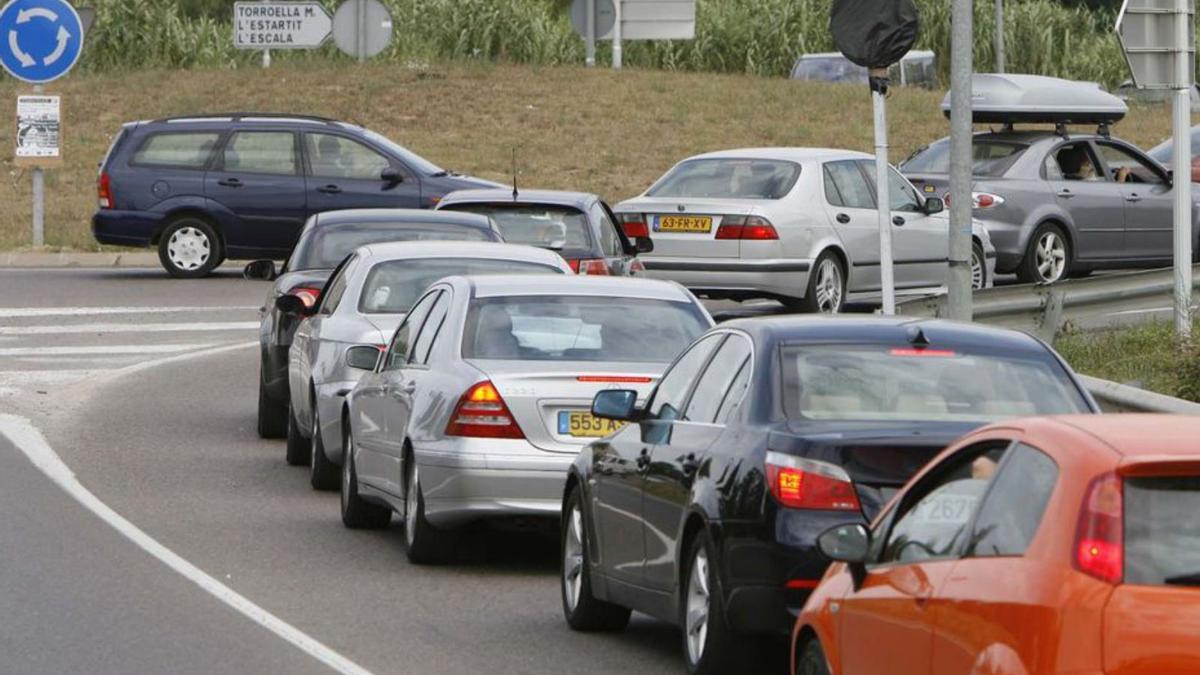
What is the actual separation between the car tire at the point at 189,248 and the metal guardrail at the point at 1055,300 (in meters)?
12.4

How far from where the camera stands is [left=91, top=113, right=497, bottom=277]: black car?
29203 mm

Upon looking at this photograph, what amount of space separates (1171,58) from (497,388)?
22.4 feet

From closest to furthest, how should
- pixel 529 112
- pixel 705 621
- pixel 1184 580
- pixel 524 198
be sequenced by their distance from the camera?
pixel 1184 580
pixel 705 621
pixel 524 198
pixel 529 112

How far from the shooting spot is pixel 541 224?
20938mm

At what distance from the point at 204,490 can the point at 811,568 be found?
24.4ft

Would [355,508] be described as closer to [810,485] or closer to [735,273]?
[810,485]

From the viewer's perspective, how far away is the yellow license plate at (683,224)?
75.6ft

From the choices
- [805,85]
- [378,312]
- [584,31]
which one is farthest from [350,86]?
[378,312]

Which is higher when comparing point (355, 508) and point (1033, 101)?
point (1033, 101)

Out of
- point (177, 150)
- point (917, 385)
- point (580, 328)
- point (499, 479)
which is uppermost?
point (177, 150)

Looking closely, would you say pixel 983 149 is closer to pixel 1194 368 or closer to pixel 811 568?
pixel 1194 368

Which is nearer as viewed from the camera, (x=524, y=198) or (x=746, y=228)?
(x=524, y=198)

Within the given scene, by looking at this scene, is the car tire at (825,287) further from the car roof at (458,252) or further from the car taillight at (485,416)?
the car taillight at (485,416)

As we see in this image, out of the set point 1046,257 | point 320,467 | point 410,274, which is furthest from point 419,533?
point 1046,257
